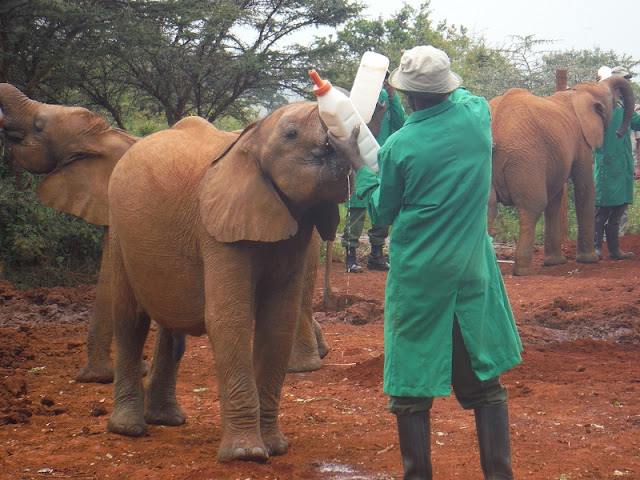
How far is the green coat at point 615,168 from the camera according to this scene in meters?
13.0

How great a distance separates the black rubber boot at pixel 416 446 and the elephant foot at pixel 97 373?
139 inches

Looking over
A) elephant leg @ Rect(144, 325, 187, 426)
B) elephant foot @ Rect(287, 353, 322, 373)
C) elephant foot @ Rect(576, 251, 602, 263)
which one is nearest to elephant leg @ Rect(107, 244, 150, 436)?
elephant leg @ Rect(144, 325, 187, 426)

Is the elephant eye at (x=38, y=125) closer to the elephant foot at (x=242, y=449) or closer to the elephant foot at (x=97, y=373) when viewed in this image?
the elephant foot at (x=97, y=373)

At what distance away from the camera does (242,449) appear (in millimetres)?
4734

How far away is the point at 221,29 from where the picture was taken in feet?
44.9

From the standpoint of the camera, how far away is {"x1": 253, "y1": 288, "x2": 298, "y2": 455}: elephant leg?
5.06 m

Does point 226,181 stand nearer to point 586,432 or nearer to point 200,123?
point 200,123

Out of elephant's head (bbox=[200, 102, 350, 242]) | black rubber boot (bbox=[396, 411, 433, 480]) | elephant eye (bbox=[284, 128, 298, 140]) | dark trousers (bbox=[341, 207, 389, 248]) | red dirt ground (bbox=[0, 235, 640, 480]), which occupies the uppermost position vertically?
elephant eye (bbox=[284, 128, 298, 140])

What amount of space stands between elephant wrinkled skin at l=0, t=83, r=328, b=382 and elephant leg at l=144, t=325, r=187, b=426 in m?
1.31

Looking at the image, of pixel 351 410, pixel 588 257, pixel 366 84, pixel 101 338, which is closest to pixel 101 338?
pixel 101 338

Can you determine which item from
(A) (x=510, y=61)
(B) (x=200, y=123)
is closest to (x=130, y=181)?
(B) (x=200, y=123)

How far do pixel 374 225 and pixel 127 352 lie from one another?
271 inches

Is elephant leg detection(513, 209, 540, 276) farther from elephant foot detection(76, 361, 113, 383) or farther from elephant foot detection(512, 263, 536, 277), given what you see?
elephant foot detection(76, 361, 113, 383)

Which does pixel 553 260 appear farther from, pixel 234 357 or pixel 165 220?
pixel 234 357
